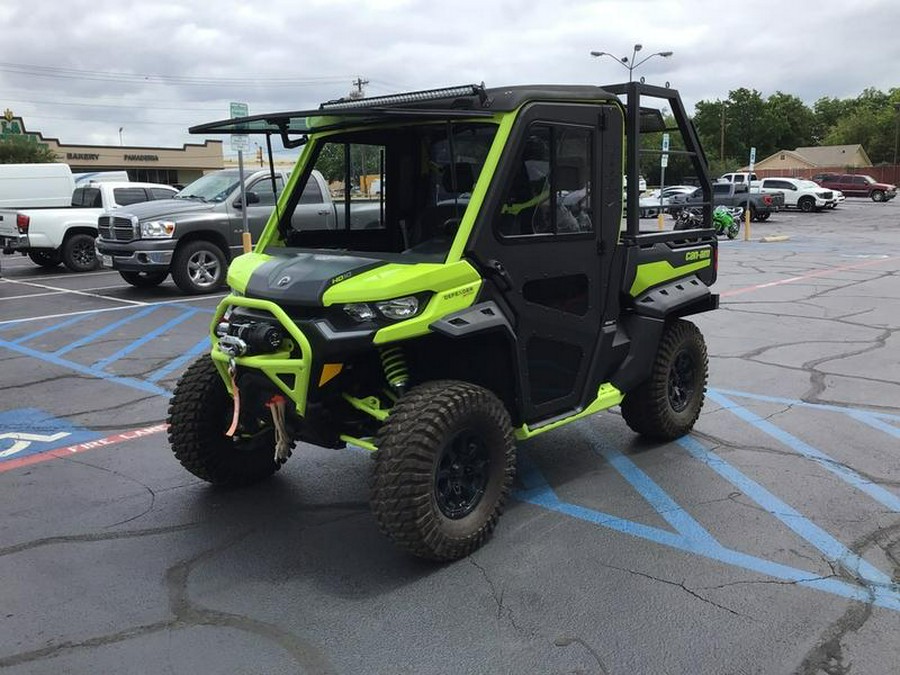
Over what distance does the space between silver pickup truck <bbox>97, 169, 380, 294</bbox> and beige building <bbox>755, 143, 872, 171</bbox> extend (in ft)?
282

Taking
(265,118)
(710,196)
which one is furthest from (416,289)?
(710,196)

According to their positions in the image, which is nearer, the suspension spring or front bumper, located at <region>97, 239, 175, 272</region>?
the suspension spring

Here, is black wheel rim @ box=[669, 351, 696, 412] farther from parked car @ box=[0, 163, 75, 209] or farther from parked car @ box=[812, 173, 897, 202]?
parked car @ box=[812, 173, 897, 202]

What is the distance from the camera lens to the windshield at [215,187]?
1322cm

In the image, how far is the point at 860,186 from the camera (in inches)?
2015

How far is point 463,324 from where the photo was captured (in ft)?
11.8

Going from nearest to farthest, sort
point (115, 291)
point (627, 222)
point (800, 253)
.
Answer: point (627, 222)
point (115, 291)
point (800, 253)

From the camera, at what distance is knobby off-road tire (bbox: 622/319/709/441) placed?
505cm

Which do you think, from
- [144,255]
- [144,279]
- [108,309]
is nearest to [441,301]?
[108,309]

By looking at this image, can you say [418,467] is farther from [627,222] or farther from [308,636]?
[627,222]

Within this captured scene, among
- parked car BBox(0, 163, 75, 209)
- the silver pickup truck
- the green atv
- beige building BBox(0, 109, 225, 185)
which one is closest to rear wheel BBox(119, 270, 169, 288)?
the silver pickup truck

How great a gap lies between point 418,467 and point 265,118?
75.7 inches

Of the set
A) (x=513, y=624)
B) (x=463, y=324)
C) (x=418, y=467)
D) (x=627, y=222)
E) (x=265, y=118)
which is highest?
(x=265, y=118)

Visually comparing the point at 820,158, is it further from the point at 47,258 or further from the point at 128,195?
the point at 47,258
